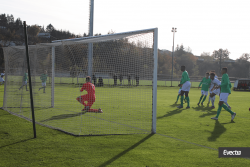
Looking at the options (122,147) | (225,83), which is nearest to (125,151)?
(122,147)

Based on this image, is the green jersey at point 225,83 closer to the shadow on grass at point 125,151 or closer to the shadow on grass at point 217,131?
the shadow on grass at point 217,131

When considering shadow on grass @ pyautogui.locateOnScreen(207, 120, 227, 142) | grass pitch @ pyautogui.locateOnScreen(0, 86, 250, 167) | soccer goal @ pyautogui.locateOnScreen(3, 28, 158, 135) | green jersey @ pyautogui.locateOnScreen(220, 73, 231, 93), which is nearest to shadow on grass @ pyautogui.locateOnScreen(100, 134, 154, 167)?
grass pitch @ pyautogui.locateOnScreen(0, 86, 250, 167)

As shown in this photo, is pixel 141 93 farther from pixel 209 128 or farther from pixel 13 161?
pixel 13 161

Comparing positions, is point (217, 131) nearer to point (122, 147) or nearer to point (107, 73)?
point (122, 147)

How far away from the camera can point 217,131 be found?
6152 millimetres

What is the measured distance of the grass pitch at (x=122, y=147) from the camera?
3777 millimetres

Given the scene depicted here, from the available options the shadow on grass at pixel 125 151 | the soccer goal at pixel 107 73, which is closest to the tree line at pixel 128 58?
the soccer goal at pixel 107 73

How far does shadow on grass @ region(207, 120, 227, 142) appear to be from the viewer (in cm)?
540

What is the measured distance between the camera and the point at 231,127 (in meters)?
6.73

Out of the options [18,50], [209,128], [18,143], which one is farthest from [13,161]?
[18,50]

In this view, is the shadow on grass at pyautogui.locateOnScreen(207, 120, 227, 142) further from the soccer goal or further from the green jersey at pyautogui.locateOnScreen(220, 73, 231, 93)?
the soccer goal

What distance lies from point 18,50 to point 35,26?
67.3m

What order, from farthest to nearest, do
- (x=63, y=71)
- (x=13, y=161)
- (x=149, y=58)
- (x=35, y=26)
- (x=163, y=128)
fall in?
(x=35, y=26), (x=63, y=71), (x=163, y=128), (x=149, y=58), (x=13, y=161)

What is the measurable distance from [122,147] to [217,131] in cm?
329
